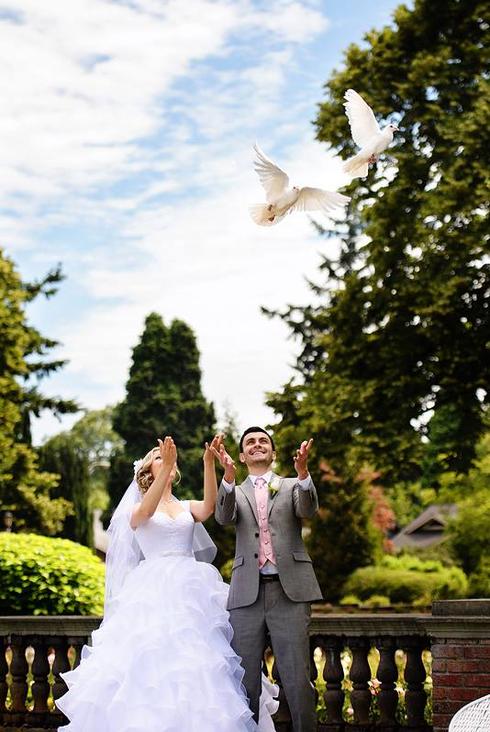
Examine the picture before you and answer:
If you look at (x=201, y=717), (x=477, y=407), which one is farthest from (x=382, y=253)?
(x=201, y=717)

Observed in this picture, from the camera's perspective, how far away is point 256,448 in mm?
6465

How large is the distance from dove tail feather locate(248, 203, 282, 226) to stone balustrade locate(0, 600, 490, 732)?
2485mm

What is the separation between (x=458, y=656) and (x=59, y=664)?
3.08 metres

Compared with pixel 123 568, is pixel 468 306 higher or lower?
higher

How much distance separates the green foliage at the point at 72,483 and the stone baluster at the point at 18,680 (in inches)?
1144

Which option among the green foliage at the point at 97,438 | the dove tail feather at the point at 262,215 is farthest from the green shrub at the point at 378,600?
the green foliage at the point at 97,438

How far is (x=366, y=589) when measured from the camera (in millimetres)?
27031

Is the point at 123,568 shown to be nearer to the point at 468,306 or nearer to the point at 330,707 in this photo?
the point at 330,707

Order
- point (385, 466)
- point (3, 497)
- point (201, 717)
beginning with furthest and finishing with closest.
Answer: point (3, 497) → point (385, 466) → point (201, 717)

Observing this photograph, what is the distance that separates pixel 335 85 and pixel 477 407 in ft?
20.6

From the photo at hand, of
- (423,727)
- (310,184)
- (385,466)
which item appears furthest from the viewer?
(385,466)

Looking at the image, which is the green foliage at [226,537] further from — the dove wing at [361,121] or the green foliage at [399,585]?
the dove wing at [361,121]

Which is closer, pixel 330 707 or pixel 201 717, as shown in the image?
pixel 201 717

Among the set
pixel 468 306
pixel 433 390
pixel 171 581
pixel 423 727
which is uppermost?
pixel 468 306
